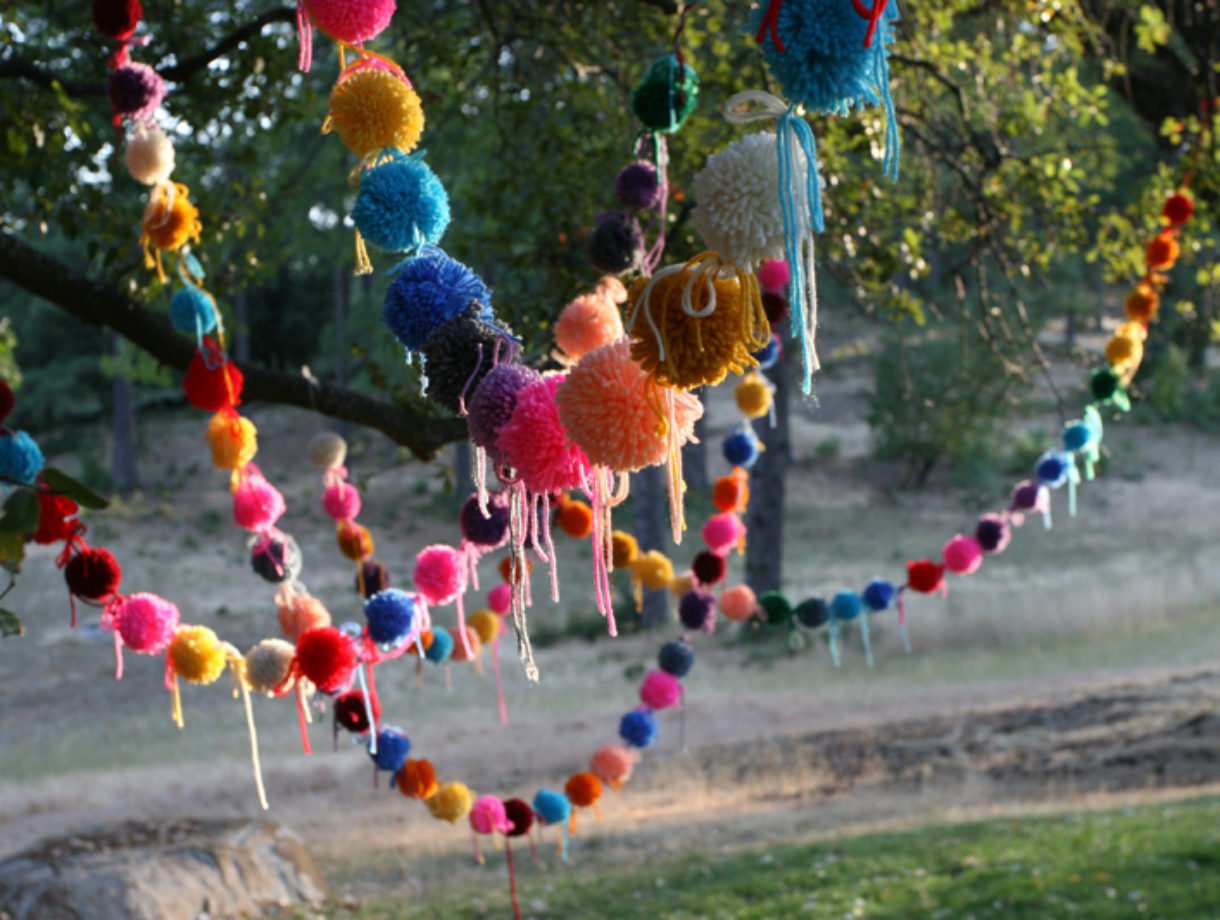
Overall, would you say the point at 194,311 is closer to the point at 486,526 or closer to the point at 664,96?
the point at 486,526

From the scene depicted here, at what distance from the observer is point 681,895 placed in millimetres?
5242

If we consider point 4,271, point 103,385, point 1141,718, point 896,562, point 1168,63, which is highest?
point 103,385

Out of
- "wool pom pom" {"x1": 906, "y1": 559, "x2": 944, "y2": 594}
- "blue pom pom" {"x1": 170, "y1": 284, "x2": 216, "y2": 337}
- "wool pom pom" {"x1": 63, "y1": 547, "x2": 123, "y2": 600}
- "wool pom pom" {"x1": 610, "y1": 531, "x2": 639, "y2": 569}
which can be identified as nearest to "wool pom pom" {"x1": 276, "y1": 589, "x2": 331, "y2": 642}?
"wool pom pom" {"x1": 63, "y1": 547, "x2": 123, "y2": 600}

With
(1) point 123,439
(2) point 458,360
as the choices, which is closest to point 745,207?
(2) point 458,360

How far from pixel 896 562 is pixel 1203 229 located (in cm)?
1010

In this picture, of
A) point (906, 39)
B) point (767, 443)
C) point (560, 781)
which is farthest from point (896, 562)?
point (906, 39)

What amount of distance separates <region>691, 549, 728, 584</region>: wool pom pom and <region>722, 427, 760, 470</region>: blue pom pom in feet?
0.96

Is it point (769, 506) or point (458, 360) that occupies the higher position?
point (769, 506)

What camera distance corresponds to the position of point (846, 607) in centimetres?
400

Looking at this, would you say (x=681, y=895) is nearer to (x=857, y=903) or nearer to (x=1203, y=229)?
(x=857, y=903)

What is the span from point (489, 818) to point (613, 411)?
255cm

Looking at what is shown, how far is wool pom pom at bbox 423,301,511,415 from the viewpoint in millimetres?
1647

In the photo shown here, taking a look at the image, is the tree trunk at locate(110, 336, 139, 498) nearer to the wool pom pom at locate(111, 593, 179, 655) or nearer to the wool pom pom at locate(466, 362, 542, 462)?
the wool pom pom at locate(111, 593, 179, 655)

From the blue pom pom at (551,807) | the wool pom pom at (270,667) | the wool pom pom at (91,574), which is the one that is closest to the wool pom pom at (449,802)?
the blue pom pom at (551,807)
